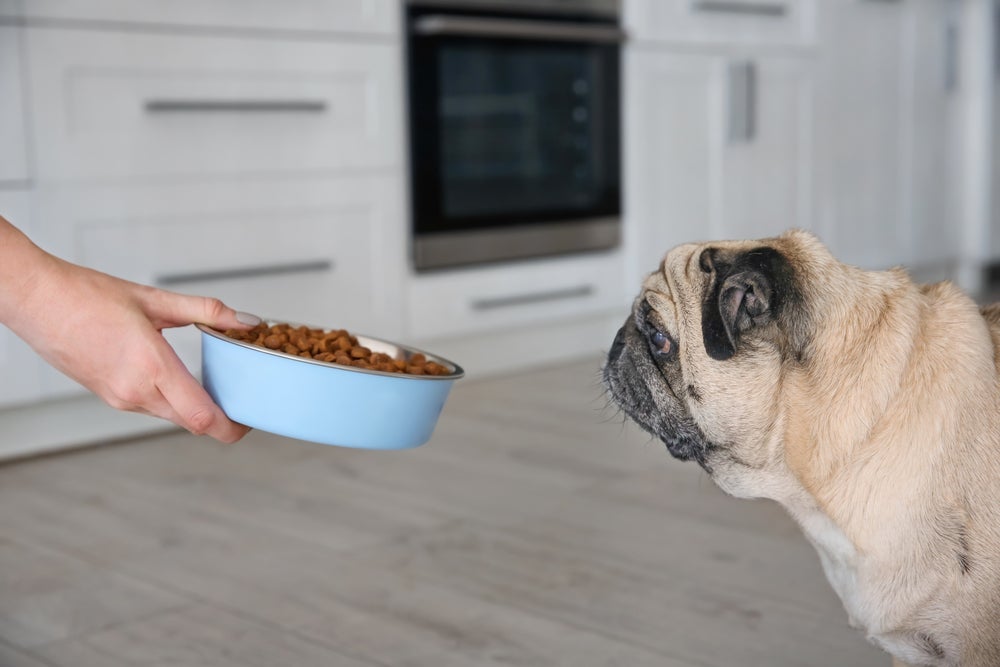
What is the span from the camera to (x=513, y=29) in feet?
9.84

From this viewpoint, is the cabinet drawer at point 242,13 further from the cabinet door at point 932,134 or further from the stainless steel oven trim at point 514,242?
the cabinet door at point 932,134

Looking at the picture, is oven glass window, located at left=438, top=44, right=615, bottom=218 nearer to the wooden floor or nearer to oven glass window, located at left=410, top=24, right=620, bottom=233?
oven glass window, located at left=410, top=24, right=620, bottom=233

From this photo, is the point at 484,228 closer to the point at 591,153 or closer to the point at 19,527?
the point at 591,153

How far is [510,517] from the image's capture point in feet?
6.68

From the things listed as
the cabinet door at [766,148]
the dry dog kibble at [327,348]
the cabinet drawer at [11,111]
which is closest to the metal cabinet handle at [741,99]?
the cabinet door at [766,148]

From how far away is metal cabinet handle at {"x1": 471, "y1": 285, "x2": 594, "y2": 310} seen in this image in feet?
10.2

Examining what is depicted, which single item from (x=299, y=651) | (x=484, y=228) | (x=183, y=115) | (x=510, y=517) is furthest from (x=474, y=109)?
(x=299, y=651)

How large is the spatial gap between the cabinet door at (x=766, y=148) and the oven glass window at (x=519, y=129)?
57cm

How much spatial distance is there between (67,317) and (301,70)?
1598 mm

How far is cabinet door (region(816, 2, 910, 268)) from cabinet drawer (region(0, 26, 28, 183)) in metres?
2.73

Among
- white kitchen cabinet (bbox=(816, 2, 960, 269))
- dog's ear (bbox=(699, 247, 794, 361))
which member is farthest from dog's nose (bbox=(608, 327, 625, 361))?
white kitchen cabinet (bbox=(816, 2, 960, 269))

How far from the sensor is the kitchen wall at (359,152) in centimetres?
234

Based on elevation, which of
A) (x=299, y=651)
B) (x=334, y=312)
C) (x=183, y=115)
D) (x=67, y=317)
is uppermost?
(x=183, y=115)

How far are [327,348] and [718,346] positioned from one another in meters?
0.44
